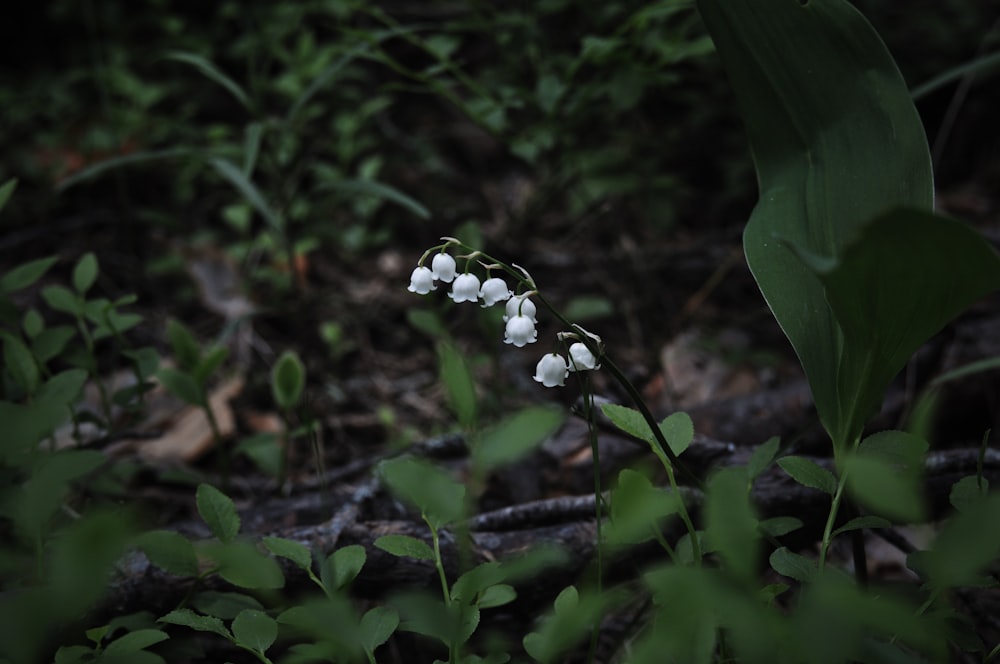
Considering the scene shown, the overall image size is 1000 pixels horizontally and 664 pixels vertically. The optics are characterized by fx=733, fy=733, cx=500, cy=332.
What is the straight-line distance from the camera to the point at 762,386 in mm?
2240

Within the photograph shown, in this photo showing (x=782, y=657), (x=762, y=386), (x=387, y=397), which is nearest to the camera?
(x=782, y=657)

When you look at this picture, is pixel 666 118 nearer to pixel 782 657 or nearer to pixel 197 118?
pixel 197 118

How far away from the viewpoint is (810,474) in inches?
40.6

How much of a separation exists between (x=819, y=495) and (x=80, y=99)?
11.2 feet

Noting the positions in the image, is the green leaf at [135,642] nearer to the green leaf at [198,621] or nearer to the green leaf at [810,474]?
the green leaf at [198,621]

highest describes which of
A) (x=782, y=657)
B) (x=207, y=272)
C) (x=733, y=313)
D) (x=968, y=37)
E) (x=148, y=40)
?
(x=968, y=37)

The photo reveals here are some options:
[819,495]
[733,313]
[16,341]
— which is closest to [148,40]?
[16,341]

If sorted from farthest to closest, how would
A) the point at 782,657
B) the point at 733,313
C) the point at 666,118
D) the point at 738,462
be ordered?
the point at 666,118, the point at 733,313, the point at 738,462, the point at 782,657

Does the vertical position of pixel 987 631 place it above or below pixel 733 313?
above

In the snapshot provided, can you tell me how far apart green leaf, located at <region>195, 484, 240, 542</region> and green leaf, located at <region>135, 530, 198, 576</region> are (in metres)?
0.04

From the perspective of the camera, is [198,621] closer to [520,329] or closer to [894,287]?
[520,329]

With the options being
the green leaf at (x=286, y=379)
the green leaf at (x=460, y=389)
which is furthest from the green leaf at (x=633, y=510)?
the green leaf at (x=286, y=379)

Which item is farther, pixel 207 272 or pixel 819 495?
pixel 207 272

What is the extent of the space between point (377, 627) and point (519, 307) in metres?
0.49
